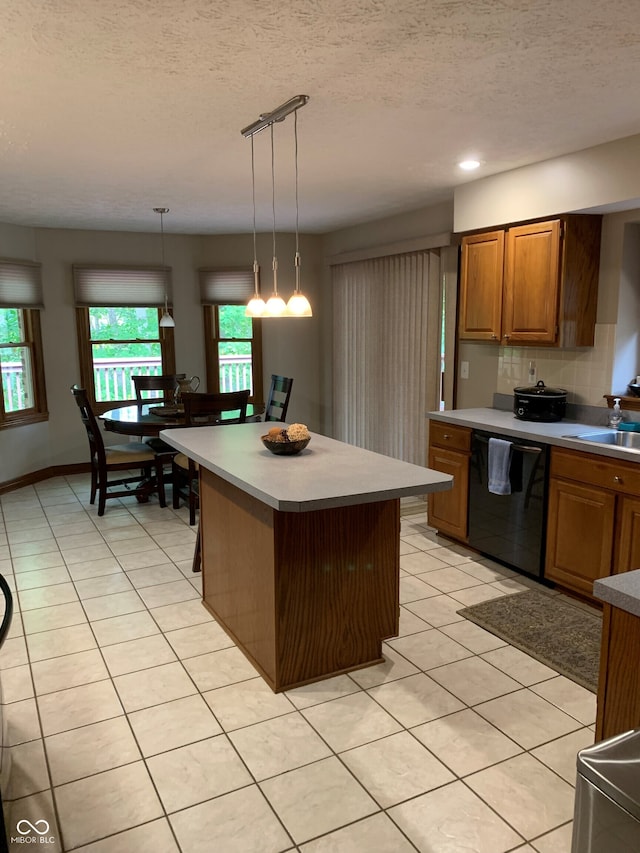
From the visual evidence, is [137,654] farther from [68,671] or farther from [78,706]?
[78,706]

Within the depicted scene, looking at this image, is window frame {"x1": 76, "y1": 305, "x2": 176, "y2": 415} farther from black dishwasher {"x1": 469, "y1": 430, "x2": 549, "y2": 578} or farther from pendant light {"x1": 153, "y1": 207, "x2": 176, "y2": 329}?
black dishwasher {"x1": 469, "y1": 430, "x2": 549, "y2": 578}

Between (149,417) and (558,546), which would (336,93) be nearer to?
(558,546)

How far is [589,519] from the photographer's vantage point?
3.29 meters

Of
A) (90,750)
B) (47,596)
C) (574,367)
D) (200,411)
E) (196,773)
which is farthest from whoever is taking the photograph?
(200,411)

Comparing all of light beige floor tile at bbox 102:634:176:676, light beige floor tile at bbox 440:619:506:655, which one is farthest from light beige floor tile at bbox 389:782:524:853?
light beige floor tile at bbox 102:634:176:676

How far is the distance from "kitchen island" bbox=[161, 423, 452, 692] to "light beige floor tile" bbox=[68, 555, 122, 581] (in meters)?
1.27

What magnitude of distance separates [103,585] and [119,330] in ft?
11.6

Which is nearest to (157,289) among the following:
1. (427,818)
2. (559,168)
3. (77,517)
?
(77,517)

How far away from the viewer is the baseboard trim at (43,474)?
5852 millimetres

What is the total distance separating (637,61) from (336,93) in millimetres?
1117

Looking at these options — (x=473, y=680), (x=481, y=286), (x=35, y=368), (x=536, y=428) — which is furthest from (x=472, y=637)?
(x=35, y=368)

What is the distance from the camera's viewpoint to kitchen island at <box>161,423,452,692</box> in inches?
100.0

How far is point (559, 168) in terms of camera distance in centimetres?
360

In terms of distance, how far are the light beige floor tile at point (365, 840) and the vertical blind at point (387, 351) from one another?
142 inches
